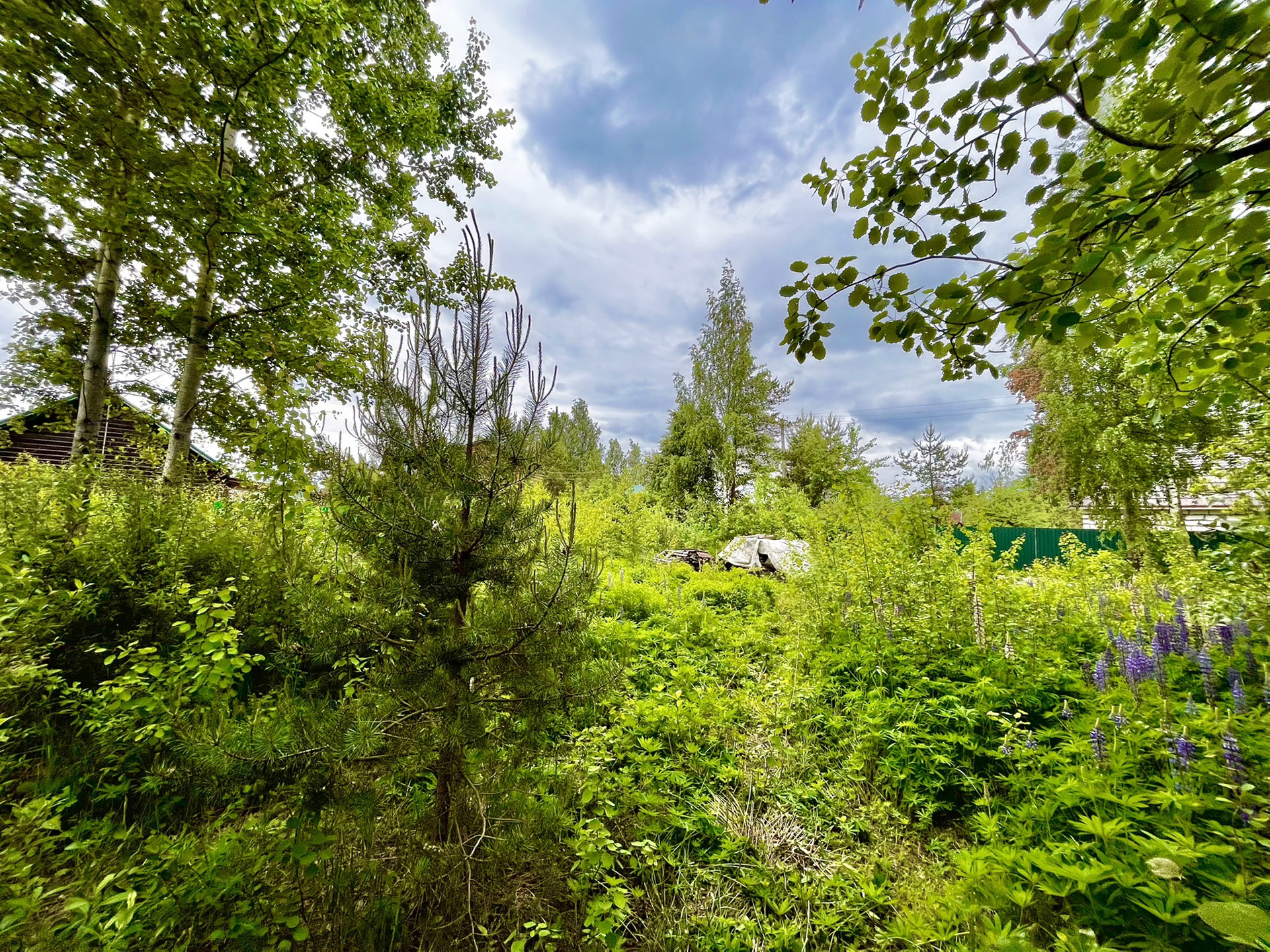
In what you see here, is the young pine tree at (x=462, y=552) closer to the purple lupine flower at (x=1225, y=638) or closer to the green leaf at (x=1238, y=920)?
the green leaf at (x=1238, y=920)

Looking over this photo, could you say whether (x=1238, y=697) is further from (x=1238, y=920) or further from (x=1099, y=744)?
(x=1238, y=920)

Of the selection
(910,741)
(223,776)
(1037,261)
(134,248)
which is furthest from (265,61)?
(910,741)

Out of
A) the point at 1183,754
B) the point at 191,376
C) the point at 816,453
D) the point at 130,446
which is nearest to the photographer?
the point at 1183,754

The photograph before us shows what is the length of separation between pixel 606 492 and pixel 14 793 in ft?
40.0

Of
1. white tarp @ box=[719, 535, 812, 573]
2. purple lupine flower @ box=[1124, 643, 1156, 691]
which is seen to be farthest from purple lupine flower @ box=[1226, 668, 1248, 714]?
white tarp @ box=[719, 535, 812, 573]

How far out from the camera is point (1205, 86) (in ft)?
2.99

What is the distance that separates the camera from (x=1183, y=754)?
1.69 m

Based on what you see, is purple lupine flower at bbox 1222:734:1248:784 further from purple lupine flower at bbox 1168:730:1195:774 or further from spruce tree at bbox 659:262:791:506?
spruce tree at bbox 659:262:791:506

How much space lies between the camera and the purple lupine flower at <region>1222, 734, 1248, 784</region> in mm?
1539

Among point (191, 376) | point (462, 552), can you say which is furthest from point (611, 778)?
point (191, 376)

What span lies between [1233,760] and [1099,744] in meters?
0.47

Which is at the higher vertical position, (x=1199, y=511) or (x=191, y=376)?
(x=191, y=376)

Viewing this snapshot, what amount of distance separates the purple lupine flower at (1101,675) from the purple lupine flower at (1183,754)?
644 mm

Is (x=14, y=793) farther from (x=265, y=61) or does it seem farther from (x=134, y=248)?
(x=265, y=61)
